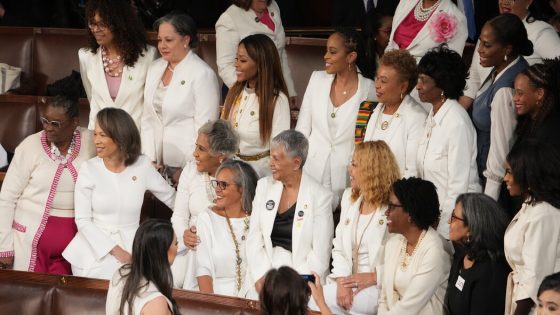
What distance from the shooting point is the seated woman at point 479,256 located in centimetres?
571

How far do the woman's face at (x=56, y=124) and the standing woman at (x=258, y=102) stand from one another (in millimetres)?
977

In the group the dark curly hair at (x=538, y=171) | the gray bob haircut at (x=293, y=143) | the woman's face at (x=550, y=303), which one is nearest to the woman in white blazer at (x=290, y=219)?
the gray bob haircut at (x=293, y=143)

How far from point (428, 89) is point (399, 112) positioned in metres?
0.27

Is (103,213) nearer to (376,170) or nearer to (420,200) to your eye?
(376,170)

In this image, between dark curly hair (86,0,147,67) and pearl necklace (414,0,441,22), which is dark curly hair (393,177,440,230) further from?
dark curly hair (86,0,147,67)

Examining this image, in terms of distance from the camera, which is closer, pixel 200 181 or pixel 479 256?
pixel 479 256

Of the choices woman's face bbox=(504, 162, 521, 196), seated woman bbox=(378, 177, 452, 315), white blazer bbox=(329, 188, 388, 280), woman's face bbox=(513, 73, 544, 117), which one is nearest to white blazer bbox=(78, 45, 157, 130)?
white blazer bbox=(329, 188, 388, 280)

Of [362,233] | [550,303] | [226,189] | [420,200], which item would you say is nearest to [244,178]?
[226,189]

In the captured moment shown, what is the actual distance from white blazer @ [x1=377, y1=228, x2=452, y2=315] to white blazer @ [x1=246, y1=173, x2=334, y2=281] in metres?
0.53

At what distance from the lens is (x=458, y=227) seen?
5.80 m

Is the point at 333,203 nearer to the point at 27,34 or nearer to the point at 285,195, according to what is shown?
the point at 285,195

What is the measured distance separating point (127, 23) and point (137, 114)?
0.57m

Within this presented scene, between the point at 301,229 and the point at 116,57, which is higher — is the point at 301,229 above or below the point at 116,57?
below

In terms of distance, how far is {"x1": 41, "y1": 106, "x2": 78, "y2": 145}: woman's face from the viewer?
682cm
